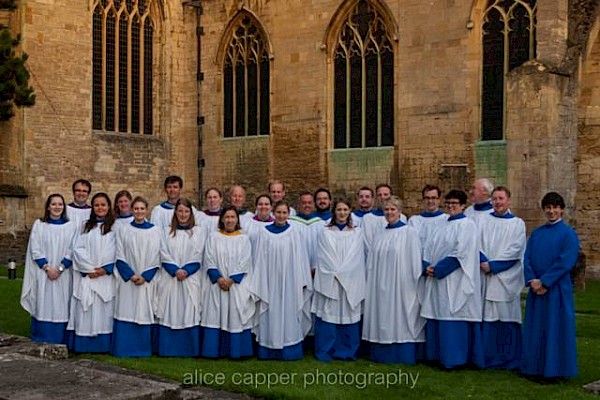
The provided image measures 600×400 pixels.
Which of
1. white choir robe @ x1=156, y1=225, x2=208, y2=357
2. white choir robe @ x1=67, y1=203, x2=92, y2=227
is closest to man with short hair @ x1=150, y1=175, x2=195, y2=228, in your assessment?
white choir robe @ x1=67, y1=203, x2=92, y2=227

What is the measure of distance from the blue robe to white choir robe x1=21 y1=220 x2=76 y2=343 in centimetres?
538

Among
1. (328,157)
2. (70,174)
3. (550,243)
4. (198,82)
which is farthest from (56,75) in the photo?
(550,243)

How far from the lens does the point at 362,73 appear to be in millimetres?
21000

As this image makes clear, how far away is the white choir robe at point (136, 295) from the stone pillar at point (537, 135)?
962 centimetres

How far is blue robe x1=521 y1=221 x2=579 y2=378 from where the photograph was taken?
8.41 metres

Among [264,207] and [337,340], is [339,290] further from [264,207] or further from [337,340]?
[264,207]

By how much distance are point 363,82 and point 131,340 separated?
41.0 feet

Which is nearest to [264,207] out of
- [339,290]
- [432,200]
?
[339,290]

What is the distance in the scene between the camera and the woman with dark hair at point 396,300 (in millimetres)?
9500

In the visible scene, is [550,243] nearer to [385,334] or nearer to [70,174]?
[385,334]

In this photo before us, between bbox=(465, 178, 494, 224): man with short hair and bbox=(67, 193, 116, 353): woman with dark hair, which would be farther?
bbox=(67, 193, 116, 353): woman with dark hair

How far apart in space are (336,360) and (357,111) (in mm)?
12184

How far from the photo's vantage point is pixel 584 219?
19.3m

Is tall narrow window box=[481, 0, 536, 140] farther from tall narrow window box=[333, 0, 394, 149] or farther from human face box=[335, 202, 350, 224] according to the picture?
human face box=[335, 202, 350, 224]
